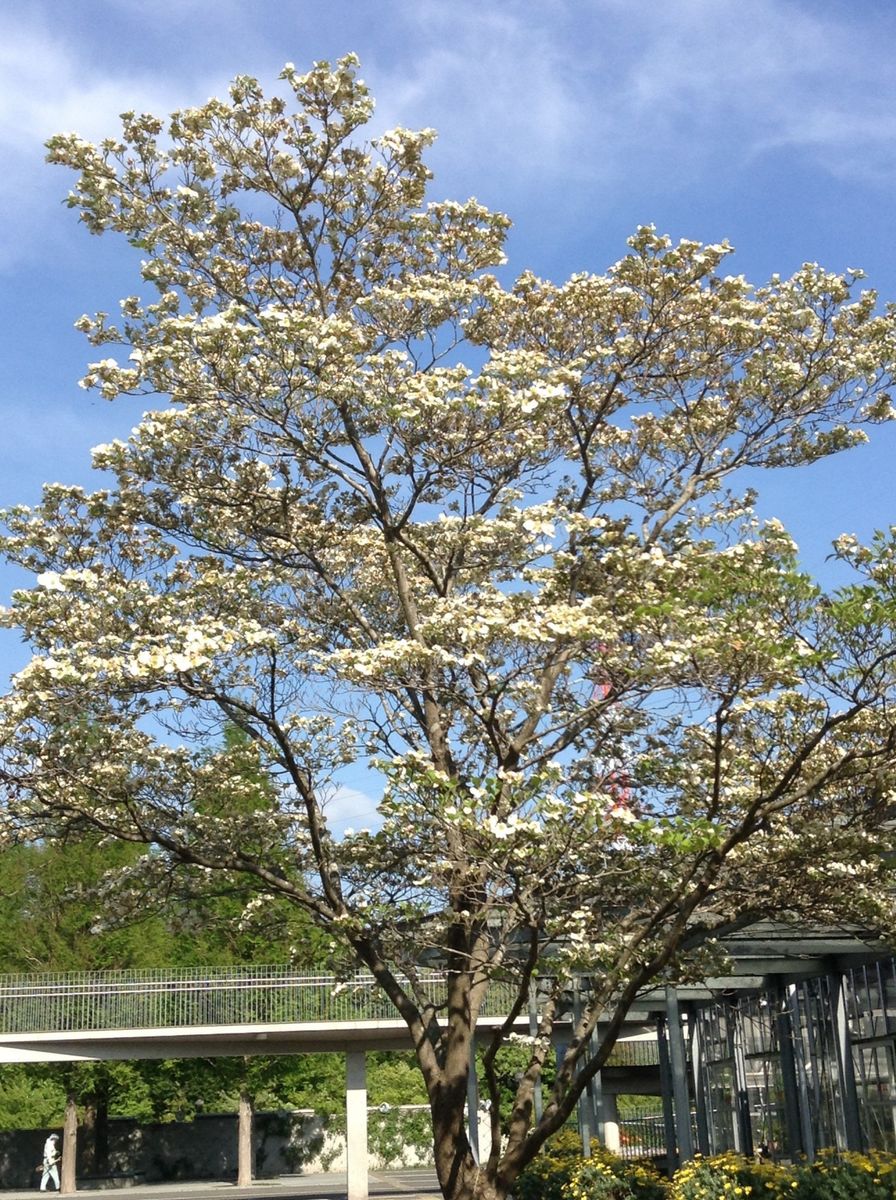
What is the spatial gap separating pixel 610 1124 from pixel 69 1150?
17948 mm

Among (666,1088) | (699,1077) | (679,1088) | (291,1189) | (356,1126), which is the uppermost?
(679,1088)

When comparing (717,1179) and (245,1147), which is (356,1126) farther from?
(717,1179)

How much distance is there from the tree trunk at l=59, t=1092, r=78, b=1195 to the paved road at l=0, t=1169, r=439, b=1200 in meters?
0.49

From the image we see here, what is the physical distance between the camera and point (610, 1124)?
101ft

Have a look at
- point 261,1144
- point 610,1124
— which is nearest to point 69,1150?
point 261,1144

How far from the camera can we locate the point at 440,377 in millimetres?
11188

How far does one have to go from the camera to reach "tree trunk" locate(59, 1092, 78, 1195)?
3950cm

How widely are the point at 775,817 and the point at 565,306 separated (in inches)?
205

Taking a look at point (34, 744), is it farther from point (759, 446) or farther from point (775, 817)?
point (759, 446)

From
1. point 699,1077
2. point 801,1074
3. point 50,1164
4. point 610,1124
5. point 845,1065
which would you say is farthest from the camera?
point 50,1164

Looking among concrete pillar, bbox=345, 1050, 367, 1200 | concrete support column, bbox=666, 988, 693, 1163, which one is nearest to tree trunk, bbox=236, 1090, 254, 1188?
concrete pillar, bbox=345, 1050, 367, 1200

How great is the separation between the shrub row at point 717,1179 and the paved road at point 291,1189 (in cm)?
1647

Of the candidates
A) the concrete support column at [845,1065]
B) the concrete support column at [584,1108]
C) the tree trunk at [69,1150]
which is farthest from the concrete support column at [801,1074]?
the tree trunk at [69,1150]

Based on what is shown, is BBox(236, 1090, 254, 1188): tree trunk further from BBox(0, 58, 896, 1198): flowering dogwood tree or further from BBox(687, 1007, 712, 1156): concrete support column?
BBox(0, 58, 896, 1198): flowering dogwood tree
